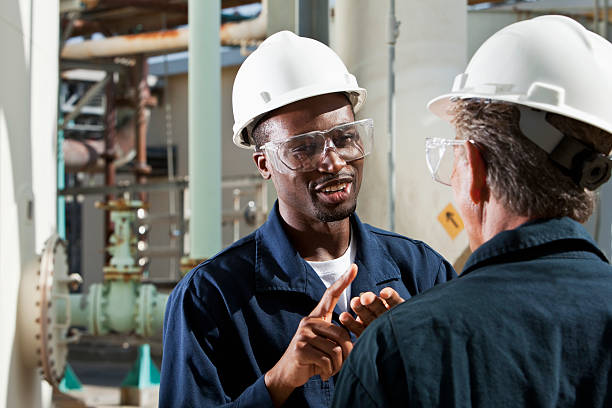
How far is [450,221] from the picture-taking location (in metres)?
3.73

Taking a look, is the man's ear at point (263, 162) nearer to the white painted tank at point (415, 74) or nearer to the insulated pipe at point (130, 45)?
the white painted tank at point (415, 74)

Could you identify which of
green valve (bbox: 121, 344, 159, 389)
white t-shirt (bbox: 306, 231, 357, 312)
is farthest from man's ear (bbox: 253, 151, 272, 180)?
green valve (bbox: 121, 344, 159, 389)

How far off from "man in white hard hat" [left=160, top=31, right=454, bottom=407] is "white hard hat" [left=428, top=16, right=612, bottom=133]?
457 millimetres

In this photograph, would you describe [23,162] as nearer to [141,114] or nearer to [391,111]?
[391,111]

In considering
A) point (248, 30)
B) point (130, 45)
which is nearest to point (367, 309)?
point (248, 30)

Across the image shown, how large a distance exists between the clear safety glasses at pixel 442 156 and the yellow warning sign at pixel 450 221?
7.99ft

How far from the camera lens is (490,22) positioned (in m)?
4.85

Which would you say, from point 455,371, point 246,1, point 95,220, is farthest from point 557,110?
point 95,220

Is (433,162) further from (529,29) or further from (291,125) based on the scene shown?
(291,125)

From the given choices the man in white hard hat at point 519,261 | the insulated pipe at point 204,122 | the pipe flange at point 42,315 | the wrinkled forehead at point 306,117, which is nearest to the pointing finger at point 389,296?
the man in white hard hat at point 519,261

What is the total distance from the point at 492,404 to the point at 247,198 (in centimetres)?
964

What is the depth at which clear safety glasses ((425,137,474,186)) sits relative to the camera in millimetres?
1186

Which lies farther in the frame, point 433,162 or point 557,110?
point 433,162

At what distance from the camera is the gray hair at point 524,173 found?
3.31 ft
